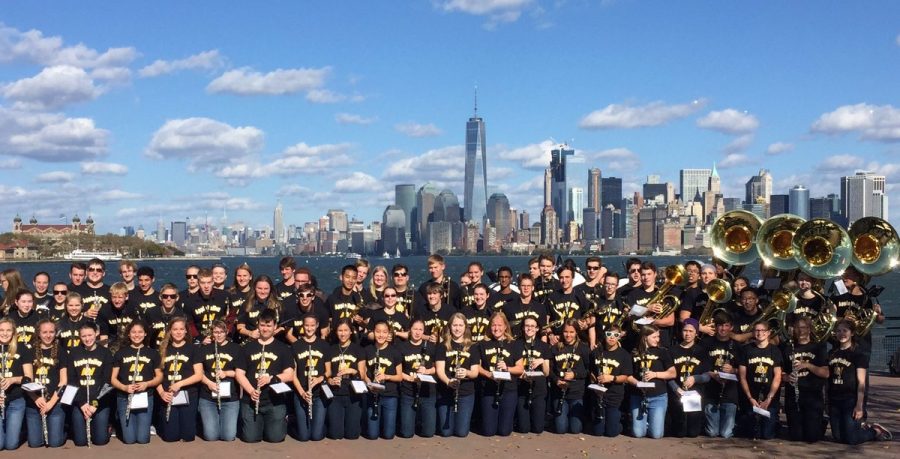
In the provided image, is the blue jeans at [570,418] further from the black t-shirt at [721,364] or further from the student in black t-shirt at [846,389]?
the student in black t-shirt at [846,389]

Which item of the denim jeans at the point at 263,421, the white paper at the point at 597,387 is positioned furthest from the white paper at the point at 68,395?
the white paper at the point at 597,387

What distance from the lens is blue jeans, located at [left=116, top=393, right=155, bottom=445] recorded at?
9.48 m

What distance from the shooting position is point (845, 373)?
9.59 m

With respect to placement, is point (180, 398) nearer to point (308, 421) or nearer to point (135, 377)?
point (135, 377)

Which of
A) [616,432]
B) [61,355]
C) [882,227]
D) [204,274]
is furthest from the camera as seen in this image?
[882,227]

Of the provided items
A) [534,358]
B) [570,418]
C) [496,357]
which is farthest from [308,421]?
[570,418]

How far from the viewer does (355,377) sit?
32.6 ft

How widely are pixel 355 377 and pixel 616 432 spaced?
3.08 metres

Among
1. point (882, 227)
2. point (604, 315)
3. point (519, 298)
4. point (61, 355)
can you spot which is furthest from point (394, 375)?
point (882, 227)

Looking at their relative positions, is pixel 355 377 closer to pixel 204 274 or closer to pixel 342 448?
pixel 342 448

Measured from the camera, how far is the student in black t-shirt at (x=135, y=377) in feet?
30.9

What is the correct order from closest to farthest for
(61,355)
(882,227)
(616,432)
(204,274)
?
(61,355) → (616,432) → (204,274) → (882,227)

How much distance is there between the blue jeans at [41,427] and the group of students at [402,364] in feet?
0.05

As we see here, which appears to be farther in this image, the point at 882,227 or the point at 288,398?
the point at 882,227
